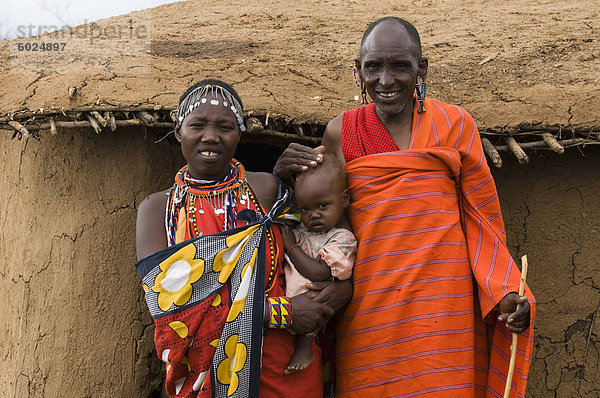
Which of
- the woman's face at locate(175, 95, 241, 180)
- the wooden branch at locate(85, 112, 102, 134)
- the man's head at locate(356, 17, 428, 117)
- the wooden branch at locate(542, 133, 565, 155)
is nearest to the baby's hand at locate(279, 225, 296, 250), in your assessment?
the woman's face at locate(175, 95, 241, 180)

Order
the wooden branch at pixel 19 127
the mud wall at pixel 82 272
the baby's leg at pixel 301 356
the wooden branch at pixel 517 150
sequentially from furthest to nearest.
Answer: the mud wall at pixel 82 272 < the wooden branch at pixel 19 127 < the wooden branch at pixel 517 150 < the baby's leg at pixel 301 356

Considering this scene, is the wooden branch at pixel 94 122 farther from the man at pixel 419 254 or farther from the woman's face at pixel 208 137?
the man at pixel 419 254

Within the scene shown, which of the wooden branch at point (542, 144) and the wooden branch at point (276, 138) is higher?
the wooden branch at point (542, 144)

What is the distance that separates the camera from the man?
2660 millimetres

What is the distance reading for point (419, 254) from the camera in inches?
106

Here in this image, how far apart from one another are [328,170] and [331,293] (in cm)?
50

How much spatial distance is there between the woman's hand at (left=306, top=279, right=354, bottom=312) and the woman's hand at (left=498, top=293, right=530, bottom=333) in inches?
24.5

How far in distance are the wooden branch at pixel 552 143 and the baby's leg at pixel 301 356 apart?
1518mm

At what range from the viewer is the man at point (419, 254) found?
2660mm

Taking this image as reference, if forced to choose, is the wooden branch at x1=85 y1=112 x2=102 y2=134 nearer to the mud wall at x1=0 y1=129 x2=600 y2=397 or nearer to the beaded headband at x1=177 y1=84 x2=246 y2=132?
the mud wall at x1=0 y1=129 x2=600 y2=397

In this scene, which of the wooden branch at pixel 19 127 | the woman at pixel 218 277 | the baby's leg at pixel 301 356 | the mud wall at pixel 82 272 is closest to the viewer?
the woman at pixel 218 277

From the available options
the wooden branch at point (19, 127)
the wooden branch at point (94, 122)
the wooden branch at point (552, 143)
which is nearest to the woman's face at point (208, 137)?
the wooden branch at point (94, 122)

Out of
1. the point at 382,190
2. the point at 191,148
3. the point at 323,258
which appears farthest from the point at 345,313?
the point at 191,148

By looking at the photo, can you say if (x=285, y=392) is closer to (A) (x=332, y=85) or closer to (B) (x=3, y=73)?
(A) (x=332, y=85)
